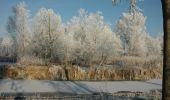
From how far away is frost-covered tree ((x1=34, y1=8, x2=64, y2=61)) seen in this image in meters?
37.6

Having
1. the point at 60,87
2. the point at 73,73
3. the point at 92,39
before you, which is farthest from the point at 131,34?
the point at 60,87

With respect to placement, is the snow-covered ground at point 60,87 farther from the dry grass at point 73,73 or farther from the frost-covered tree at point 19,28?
the frost-covered tree at point 19,28

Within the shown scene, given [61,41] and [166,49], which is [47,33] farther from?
[166,49]

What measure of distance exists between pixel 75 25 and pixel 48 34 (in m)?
7.53

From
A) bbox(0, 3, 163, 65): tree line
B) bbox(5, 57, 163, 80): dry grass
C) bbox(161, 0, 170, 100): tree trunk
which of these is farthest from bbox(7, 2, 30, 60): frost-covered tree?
bbox(161, 0, 170, 100): tree trunk

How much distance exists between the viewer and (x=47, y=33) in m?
39.0

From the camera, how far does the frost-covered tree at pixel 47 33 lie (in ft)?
123

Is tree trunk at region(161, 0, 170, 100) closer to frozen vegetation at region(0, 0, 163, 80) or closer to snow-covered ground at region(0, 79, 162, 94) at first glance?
snow-covered ground at region(0, 79, 162, 94)

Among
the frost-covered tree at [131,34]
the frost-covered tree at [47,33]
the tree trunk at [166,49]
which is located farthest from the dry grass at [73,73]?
the frost-covered tree at [131,34]

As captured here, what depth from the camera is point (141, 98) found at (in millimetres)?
10648

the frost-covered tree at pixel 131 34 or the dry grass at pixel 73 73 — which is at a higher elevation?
the frost-covered tree at pixel 131 34

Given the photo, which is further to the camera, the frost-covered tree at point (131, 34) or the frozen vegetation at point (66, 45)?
the frost-covered tree at point (131, 34)

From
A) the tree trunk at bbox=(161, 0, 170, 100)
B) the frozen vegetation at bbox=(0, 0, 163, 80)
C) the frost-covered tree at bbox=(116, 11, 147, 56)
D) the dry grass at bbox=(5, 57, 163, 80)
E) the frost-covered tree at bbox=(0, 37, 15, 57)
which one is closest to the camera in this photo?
the tree trunk at bbox=(161, 0, 170, 100)

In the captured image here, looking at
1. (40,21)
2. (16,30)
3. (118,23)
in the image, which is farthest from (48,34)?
(118,23)
